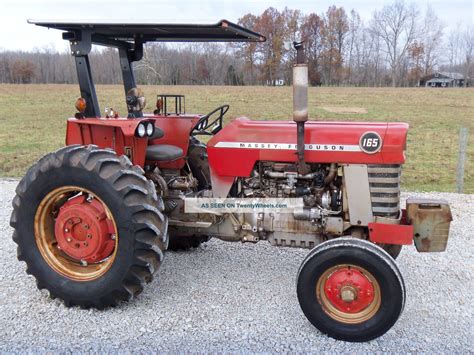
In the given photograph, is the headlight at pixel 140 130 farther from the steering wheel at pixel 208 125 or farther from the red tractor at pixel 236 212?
the steering wheel at pixel 208 125

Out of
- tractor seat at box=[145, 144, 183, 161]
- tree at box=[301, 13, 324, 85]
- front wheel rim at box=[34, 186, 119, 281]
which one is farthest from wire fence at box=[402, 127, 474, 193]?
front wheel rim at box=[34, 186, 119, 281]

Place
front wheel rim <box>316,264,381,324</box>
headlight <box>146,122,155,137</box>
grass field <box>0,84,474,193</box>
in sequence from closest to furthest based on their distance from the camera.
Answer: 1. front wheel rim <box>316,264,381,324</box>
2. headlight <box>146,122,155,137</box>
3. grass field <box>0,84,474,193</box>

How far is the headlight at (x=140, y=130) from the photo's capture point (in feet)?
12.7

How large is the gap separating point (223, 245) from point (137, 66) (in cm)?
217

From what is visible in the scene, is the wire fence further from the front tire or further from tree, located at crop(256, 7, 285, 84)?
the front tire

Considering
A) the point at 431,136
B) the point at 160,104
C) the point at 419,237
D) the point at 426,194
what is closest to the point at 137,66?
the point at 160,104

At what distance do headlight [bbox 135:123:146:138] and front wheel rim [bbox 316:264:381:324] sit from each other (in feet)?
5.88

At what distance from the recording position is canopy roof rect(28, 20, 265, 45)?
3670 millimetres

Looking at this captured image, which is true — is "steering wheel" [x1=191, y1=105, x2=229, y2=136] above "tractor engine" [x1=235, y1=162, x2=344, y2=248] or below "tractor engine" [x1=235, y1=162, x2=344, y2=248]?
above

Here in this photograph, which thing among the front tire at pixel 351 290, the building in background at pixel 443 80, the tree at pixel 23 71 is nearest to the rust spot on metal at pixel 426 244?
the front tire at pixel 351 290

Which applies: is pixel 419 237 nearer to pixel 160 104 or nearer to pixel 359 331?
pixel 359 331

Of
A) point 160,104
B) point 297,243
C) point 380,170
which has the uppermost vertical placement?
point 160,104

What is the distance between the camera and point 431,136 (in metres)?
13.9

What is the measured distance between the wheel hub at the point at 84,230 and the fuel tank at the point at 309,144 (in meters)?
1.02
